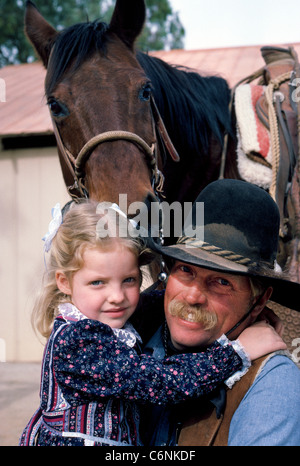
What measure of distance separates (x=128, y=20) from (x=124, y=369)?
2.12 meters

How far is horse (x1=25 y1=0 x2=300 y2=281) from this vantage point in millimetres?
2119

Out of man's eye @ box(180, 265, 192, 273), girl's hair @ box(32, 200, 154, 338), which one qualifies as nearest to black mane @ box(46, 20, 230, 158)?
girl's hair @ box(32, 200, 154, 338)

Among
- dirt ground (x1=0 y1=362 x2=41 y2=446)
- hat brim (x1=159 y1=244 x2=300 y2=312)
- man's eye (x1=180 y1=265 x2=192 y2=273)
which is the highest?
hat brim (x1=159 y1=244 x2=300 y2=312)

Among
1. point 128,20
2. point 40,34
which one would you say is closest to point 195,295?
point 128,20

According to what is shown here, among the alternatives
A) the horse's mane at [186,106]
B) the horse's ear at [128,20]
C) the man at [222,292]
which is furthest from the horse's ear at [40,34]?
the man at [222,292]

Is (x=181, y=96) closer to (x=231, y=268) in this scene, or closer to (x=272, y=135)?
(x=272, y=135)

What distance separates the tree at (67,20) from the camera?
15727mm

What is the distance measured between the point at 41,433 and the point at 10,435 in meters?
2.66

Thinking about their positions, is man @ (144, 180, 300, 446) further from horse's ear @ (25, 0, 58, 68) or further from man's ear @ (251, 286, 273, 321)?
horse's ear @ (25, 0, 58, 68)

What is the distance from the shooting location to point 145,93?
7.97ft

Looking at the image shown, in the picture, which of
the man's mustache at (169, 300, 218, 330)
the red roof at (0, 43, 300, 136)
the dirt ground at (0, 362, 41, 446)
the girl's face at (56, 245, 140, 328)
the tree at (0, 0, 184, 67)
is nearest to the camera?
the man's mustache at (169, 300, 218, 330)

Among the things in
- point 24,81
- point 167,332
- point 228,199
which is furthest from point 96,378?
point 24,81

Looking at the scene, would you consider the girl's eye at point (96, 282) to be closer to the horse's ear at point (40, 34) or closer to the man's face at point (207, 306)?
the man's face at point (207, 306)

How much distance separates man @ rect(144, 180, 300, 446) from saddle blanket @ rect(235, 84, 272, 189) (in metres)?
1.24
